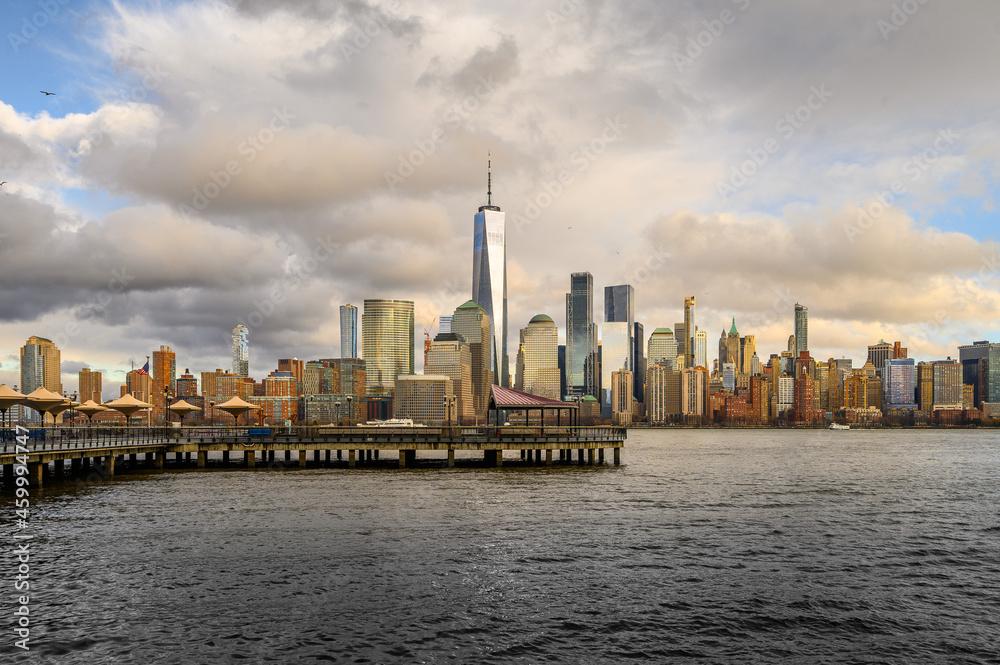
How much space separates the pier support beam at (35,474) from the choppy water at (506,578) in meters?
3.01

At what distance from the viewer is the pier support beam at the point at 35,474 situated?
2173 inches

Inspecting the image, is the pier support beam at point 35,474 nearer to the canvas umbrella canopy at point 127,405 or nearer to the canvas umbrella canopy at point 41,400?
the canvas umbrella canopy at point 41,400

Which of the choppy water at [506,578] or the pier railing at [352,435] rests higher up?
the pier railing at [352,435]

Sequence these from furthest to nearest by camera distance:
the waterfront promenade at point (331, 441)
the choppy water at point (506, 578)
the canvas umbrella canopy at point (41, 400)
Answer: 1. the waterfront promenade at point (331, 441)
2. the canvas umbrella canopy at point (41, 400)
3. the choppy water at point (506, 578)

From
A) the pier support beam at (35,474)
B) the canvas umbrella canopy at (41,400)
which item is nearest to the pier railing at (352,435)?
the canvas umbrella canopy at (41,400)

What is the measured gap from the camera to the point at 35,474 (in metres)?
55.7

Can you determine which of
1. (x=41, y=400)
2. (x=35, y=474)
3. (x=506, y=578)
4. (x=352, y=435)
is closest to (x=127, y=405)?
(x=41, y=400)

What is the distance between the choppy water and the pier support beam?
3.01 meters

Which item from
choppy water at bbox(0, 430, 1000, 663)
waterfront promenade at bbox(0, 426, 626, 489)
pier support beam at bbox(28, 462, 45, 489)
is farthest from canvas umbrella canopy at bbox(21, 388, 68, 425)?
choppy water at bbox(0, 430, 1000, 663)

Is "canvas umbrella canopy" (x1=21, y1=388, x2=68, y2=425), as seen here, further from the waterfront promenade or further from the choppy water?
the choppy water

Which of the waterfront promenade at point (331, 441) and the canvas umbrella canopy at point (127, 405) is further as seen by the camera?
the canvas umbrella canopy at point (127, 405)

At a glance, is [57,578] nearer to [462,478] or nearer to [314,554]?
[314,554]

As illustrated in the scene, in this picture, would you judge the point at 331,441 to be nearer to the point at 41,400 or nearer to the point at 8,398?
the point at 41,400

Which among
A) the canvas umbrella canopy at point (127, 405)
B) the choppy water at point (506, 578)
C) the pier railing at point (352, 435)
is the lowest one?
the choppy water at point (506, 578)
